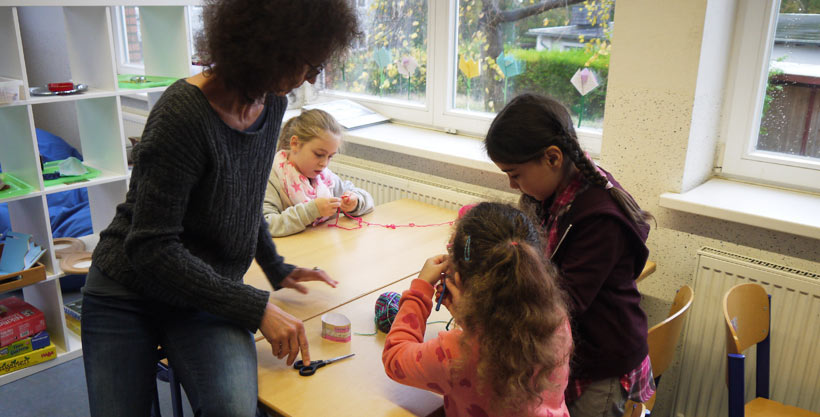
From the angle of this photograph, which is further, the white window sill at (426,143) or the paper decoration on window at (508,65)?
the paper decoration on window at (508,65)

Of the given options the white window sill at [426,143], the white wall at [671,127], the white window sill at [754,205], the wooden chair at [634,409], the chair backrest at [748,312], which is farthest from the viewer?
the white window sill at [426,143]

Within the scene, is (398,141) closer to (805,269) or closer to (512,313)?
(805,269)

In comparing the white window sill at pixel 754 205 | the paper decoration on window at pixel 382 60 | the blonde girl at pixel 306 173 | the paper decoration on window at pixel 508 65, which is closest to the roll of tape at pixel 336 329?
the blonde girl at pixel 306 173

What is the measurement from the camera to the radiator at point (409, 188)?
2596 millimetres

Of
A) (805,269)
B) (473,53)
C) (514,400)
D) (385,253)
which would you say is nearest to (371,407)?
(514,400)

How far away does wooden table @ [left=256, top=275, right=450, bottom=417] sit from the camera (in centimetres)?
123

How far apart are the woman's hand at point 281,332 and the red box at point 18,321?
1.81 meters

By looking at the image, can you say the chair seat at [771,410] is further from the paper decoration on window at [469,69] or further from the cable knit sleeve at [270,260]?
the paper decoration on window at [469,69]

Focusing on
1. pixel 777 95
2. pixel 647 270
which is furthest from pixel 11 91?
pixel 777 95

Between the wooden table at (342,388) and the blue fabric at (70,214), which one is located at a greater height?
the wooden table at (342,388)

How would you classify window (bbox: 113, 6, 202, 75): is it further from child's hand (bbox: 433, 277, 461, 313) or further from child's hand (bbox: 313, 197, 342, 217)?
child's hand (bbox: 433, 277, 461, 313)

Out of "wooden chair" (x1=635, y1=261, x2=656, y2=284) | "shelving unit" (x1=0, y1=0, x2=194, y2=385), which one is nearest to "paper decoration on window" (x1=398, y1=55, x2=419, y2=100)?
"shelving unit" (x1=0, y1=0, x2=194, y2=385)

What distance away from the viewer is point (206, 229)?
1.27 meters

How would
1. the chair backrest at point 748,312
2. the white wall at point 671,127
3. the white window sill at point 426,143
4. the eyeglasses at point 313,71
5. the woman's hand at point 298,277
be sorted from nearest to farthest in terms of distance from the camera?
the eyeglasses at point 313,71
the woman's hand at point 298,277
the chair backrest at point 748,312
the white wall at point 671,127
the white window sill at point 426,143
